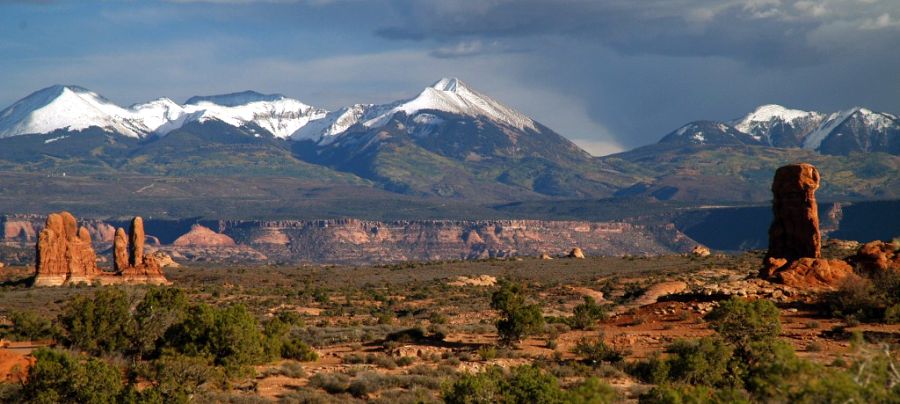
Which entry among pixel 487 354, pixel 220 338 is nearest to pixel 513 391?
pixel 487 354

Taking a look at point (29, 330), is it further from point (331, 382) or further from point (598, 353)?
point (598, 353)

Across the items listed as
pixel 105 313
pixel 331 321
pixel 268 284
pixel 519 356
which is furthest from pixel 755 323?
pixel 268 284

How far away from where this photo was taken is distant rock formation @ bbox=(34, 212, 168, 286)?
85438 mm

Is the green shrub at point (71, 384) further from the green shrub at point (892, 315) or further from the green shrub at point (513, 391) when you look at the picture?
the green shrub at point (892, 315)

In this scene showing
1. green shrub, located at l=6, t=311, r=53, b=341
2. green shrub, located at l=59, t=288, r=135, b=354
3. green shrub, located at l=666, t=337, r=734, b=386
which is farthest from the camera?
green shrub, located at l=6, t=311, r=53, b=341

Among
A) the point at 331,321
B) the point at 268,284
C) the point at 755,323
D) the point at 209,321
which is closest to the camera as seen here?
the point at 755,323

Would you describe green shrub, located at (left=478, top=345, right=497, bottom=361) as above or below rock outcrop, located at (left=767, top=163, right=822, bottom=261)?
below

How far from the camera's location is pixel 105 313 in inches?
1597

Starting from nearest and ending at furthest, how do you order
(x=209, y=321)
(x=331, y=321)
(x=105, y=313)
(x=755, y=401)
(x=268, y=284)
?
(x=755, y=401) < (x=209, y=321) < (x=105, y=313) < (x=331, y=321) < (x=268, y=284)

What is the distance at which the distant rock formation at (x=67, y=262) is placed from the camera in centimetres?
8544

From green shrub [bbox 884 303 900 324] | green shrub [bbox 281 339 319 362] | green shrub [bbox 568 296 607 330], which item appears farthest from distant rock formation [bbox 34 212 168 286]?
green shrub [bbox 884 303 900 324]

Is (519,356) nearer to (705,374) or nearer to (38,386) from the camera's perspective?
(705,374)

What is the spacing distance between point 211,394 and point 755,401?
45.2ft

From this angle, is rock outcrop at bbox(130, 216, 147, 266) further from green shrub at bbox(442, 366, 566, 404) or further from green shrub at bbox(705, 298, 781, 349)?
green shrub at bbox(442, 366, 566, 404)
